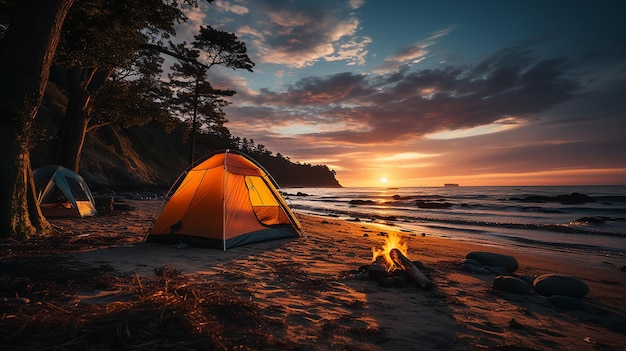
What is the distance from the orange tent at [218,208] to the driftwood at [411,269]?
4198 millimetres

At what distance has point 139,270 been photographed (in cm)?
545

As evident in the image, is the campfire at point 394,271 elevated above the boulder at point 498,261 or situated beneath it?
elevated above

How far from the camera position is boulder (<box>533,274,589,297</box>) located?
523 cm

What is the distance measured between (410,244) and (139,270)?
859 cm

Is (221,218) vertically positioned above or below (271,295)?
above

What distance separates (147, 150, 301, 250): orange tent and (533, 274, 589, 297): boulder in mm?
6672

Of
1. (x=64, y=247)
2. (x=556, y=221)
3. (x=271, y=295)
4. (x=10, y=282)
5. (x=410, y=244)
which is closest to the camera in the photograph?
(x=10, y=282)

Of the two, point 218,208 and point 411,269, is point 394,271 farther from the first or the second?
point 218,208

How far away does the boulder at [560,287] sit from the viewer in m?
5.23

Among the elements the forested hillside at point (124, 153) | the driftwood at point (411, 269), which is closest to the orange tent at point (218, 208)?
the driftwood at point (411, 269)

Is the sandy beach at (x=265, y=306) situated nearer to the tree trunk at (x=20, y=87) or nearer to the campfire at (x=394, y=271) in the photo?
the campfire at (x=394, y=271)

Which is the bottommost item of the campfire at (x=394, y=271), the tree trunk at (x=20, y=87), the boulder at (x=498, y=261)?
the boulder at (x=498, y=261)

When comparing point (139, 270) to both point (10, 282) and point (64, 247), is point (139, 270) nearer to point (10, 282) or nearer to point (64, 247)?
point (10, 282)

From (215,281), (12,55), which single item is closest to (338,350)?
(215,281)
